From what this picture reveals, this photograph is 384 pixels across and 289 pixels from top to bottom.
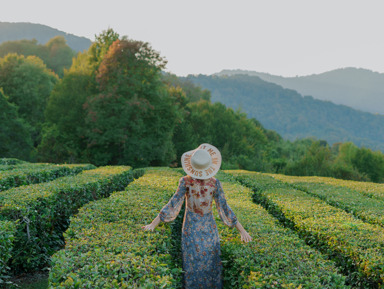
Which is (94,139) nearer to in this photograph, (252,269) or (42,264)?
(42,264)

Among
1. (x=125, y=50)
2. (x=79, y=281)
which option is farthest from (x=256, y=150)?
(x=79, y=281)

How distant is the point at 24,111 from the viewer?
3616cm

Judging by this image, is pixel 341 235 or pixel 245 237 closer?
pixel 245 237

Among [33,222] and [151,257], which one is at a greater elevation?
[151,257]

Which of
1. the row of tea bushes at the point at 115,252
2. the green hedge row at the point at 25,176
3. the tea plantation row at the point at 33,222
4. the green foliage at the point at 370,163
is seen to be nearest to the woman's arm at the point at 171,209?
the row of tea bushes at the point at 115,252

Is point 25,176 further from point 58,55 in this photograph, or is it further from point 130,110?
point 58,55

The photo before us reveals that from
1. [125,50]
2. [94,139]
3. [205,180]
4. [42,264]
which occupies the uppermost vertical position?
[125,50]

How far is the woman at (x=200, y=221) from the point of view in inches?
208

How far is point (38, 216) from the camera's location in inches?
289

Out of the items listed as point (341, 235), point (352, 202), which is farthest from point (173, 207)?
point (352, 202)

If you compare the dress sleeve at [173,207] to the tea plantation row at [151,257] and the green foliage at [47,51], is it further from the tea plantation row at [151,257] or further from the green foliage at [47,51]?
the green foliage at [47,51]

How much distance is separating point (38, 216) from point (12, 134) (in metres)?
27.2

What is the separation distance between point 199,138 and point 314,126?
182m

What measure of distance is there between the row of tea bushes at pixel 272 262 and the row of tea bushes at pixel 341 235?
0.60 meters
